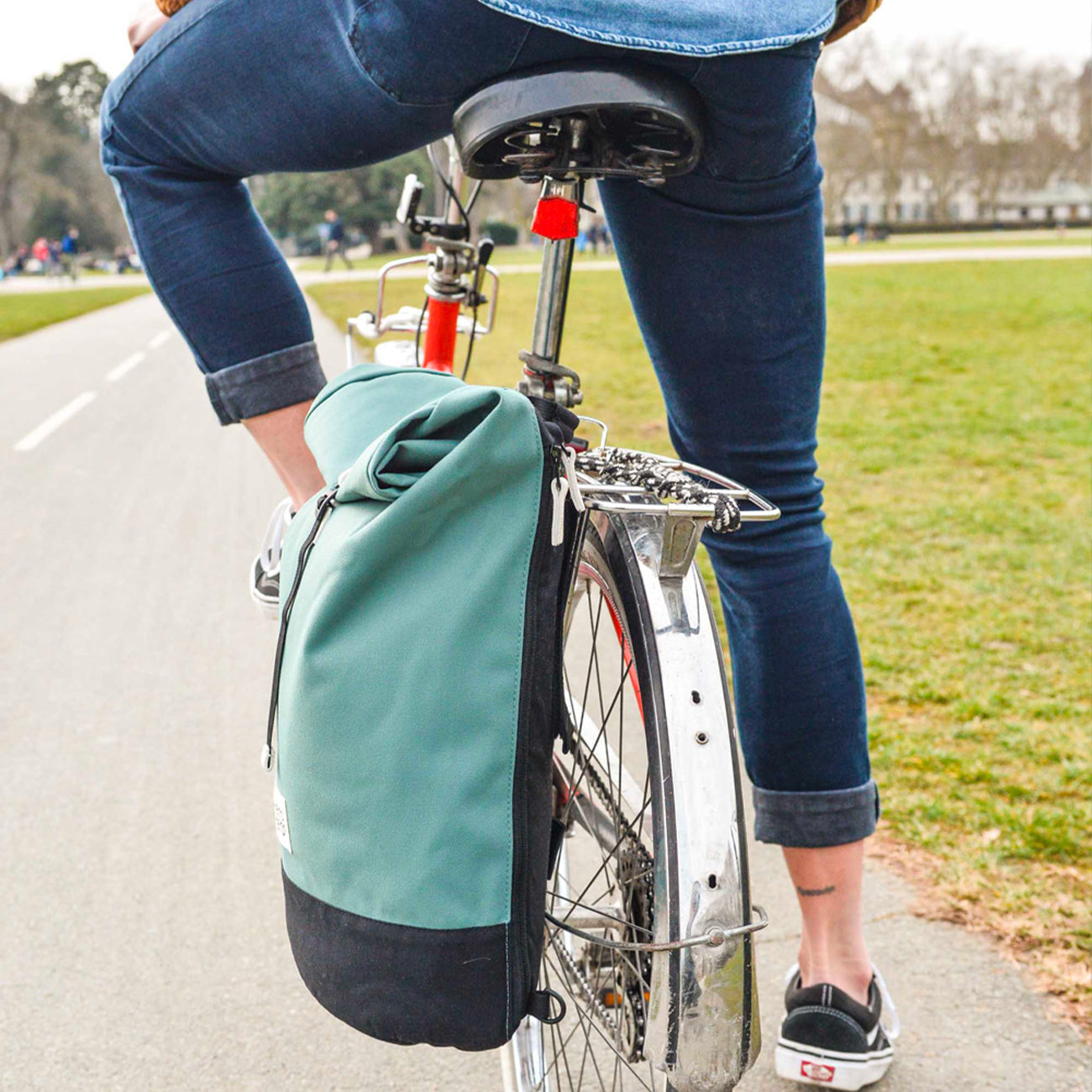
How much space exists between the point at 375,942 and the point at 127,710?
2445 millimetres

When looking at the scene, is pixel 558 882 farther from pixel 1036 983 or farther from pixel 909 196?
pixel 909 196

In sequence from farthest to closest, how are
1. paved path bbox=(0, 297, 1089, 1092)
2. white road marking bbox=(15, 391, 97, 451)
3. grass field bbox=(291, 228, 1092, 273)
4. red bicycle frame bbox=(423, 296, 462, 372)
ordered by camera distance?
1. grass field bbox=(291, 228, 1092, 273)
2. white road marking bbox=(15, 391, 97, 451)
3. red bicycle frame bbox=(423, 296, 462, 372)
4. paved path bbox=(0, 297, 1089, 1092)

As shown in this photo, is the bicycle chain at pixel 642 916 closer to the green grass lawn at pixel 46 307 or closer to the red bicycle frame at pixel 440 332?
the red bicycle frame at pixel 440 332

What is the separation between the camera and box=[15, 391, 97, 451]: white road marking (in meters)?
7.61

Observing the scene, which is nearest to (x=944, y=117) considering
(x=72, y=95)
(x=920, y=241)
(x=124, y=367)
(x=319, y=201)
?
(x=920, y=241)

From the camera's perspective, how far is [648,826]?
1.31m

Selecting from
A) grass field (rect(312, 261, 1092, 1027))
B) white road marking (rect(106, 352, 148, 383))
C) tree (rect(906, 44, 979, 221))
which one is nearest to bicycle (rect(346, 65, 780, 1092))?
grass field (rect(312, 261, 1092, 1027))

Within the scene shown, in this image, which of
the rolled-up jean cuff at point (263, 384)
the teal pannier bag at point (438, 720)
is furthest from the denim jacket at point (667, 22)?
the rolled-up jean cuff at point (263, 384)

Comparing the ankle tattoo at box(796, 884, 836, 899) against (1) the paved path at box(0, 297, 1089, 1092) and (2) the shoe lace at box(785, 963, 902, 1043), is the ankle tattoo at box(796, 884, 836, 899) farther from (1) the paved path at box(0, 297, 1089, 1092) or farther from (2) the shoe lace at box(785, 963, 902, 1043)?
(1) the paved path at box(0, 297, 1089, 1092)

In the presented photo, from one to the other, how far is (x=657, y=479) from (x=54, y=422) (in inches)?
320

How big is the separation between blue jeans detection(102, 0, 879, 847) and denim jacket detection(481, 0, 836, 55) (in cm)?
3

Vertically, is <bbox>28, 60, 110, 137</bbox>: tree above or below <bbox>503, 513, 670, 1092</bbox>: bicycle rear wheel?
above

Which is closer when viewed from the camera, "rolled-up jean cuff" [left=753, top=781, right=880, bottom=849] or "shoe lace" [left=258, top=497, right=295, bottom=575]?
"rolled-up jean cuff" [left=753, top=781, right=880, bottom=849]

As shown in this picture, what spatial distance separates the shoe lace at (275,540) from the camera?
1890mm
